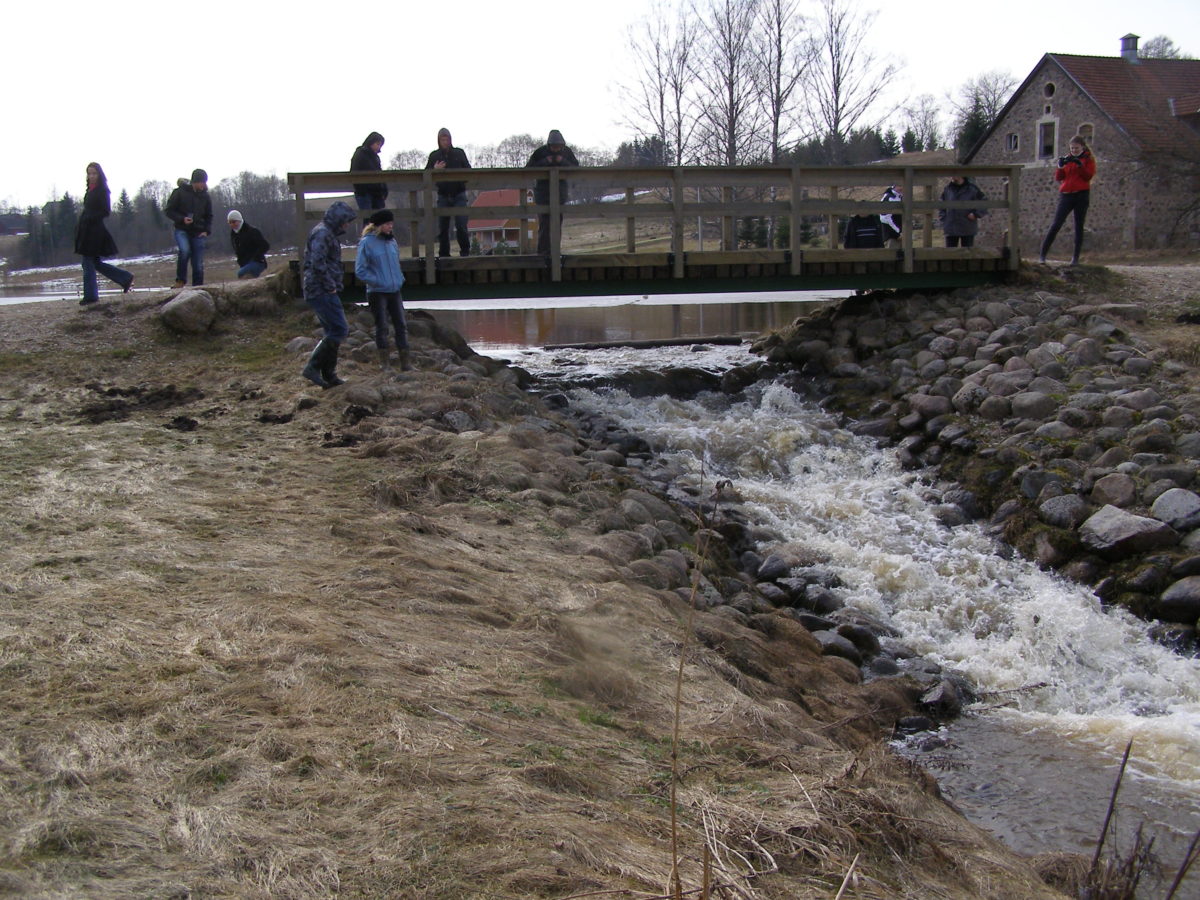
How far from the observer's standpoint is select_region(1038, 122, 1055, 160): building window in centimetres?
3925

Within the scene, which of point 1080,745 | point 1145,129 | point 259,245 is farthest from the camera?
point 1145,129

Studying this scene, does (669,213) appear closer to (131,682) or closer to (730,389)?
(730,389)

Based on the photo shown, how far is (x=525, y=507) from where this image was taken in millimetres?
8000

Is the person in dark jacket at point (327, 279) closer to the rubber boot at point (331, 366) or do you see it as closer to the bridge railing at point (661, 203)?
the rubber boot at point (331, 366)

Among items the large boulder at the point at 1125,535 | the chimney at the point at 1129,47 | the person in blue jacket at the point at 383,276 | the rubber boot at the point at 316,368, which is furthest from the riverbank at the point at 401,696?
the chimney at the point at 1129,47

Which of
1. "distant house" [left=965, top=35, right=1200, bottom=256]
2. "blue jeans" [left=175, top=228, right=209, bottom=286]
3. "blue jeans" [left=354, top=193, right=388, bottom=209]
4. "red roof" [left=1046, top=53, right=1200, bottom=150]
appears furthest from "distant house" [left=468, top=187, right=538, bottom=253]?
"red roof" [left=1046, top=53, right=1200, bottom=150]

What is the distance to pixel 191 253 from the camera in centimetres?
1496

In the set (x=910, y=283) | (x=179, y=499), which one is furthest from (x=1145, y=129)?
(x=179, y=499)

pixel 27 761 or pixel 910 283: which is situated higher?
pixel 910 283

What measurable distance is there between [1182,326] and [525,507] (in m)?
10.4

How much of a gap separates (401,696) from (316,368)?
6953mm

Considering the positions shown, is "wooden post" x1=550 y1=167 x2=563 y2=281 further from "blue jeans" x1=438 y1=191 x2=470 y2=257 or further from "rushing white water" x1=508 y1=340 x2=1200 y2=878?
"rushing white water" x1=508 y1=340 x2=1200 y2=878

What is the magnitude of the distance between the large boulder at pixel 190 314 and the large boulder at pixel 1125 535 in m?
10.1

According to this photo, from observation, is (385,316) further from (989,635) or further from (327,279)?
(989,635)
